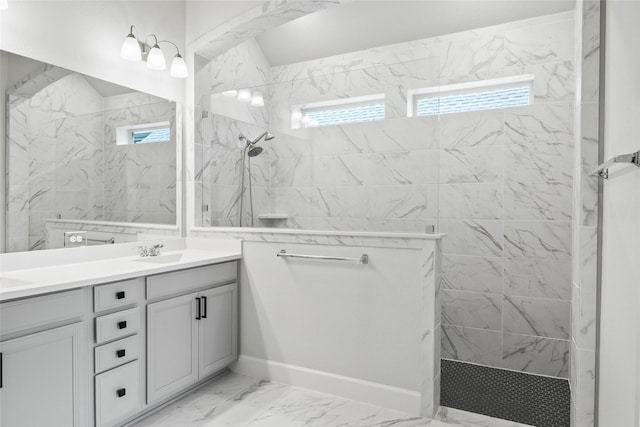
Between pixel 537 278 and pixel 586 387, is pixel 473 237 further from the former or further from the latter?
pixel 586 387

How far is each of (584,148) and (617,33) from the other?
18.3 inches

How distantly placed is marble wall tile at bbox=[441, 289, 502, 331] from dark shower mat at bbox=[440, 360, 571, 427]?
12.7 inches

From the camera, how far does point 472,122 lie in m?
3.01

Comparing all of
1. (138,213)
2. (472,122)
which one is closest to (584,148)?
(472,122)

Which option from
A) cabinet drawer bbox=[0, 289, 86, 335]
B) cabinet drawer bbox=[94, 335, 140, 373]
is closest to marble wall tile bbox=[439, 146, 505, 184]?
cabinet drawer bbox=[94, 335, 140, 373]

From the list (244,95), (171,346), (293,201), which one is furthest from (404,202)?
(171,346)

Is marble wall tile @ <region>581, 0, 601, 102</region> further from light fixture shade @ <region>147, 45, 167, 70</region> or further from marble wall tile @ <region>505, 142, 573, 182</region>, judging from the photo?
light fixture shade @ <region>147, 45, 167, 70</region>

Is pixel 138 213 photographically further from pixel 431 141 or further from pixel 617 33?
pixel 617 33

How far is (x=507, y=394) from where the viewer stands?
97.8 inches

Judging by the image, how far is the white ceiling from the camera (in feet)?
9.53

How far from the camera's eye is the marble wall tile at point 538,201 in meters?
2.78

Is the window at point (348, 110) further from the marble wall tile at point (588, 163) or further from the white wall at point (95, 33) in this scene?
the white wall at point (95, 33)

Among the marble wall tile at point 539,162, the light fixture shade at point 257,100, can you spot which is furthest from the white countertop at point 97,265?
the marble wall tile at point 539,162

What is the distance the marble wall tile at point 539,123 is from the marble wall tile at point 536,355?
4.80 ft
